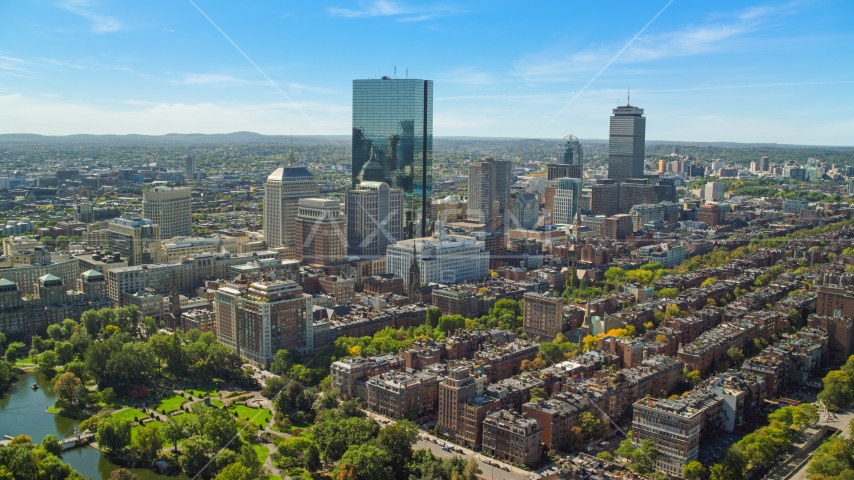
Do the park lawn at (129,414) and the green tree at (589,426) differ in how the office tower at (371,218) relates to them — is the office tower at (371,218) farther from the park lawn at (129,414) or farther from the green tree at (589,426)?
the green tree at (589,426)

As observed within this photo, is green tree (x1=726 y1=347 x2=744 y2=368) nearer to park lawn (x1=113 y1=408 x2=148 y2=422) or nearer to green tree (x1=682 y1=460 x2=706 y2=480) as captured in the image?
green tree (x1=682 y1=460 x2=706 y2=480)

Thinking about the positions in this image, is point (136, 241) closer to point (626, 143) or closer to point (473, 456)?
point (473, 456)

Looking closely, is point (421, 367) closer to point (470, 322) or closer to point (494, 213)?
point (470, 322)

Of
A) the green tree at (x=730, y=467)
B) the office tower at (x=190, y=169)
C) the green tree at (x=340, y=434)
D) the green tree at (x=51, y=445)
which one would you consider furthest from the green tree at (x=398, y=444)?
the office tower at (x=190, y=169)

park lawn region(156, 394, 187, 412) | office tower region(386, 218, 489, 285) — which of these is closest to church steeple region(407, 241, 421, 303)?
office tower region(386, 218, 489, 285)

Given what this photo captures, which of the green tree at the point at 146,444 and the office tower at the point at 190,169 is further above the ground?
the office tower at the point at 190,169

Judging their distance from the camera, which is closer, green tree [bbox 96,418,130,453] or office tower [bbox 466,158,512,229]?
green tree [bbox 96,418,130,453]

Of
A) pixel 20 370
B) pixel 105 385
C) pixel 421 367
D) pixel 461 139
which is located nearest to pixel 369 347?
pixel 421 367
